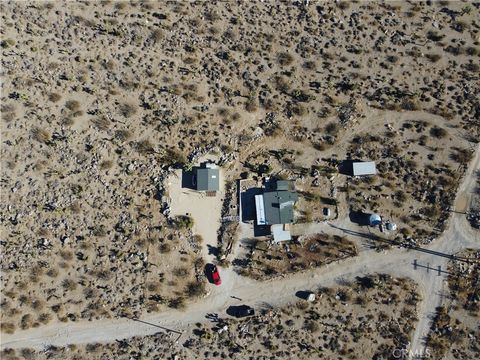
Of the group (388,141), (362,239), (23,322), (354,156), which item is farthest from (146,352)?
(388,141)

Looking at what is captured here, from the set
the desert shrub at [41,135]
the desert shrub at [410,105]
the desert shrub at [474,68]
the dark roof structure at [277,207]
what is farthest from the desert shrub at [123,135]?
the desert shrub at [474,68]

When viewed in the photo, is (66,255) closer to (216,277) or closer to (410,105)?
(216,277)

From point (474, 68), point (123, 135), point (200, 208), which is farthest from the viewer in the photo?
point (123, 135)

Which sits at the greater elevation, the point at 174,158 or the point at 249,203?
the point at 174,158

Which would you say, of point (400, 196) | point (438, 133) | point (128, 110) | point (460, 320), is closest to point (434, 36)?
point (438, 133)

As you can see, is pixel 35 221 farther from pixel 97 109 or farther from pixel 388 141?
pixel 388 141

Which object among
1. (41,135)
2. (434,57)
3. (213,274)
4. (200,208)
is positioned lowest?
(213,274)

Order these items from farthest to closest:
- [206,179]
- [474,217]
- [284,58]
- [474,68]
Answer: [284,58]
[474,68]
[206,179]
[474,217]
